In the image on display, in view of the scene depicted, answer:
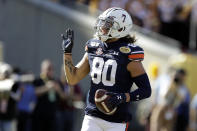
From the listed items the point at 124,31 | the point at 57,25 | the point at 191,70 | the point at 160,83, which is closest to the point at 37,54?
the point at 57,25

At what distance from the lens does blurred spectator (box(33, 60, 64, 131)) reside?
11781 millimetres

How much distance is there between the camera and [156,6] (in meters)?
13.5

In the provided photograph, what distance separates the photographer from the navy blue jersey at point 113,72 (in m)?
6.01

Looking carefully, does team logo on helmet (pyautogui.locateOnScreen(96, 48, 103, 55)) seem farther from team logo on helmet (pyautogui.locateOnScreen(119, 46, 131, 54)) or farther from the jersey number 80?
team logo on helmet (pyautogui.locateOnScreen(119, 46, 131, 54))

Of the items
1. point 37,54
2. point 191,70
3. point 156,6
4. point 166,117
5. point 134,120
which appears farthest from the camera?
point 37,54

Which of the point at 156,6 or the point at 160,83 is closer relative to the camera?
the point at 160,83

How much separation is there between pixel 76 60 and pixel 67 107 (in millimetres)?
1715

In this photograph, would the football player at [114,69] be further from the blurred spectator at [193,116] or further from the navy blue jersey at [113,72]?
the blurred spectator at [193,116]

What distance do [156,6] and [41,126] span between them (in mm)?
3588

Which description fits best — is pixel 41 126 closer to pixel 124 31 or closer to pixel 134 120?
pixel 134 120

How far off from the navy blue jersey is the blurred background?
4235mm

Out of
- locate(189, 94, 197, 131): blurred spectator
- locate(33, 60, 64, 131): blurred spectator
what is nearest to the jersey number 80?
locate(189, 94, 197, 131): blurred spectator

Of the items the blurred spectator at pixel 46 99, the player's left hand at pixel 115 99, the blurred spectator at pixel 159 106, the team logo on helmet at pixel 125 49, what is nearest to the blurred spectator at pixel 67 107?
the blurred spectator at pixel 46 99

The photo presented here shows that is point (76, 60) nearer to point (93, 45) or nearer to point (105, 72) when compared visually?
point (93, 45)
